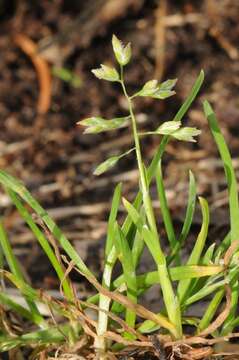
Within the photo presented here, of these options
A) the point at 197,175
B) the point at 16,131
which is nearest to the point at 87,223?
the point at 197,175

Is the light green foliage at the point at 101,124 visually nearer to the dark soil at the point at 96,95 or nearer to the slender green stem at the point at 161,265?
the slender green stem at the point at 161,265

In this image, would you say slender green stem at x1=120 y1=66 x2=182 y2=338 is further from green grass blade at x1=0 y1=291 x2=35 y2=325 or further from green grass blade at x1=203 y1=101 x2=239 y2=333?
green grass blade at x1=0 y1=291 x2=35 y2=325

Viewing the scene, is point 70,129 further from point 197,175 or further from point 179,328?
point 179,328

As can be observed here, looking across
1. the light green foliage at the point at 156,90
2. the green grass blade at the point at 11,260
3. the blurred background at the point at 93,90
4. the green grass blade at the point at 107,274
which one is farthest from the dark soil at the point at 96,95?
the light green foliage at the point at 156,90

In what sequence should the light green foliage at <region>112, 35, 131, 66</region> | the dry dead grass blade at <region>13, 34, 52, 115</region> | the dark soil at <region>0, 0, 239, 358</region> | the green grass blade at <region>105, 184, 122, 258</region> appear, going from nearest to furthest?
the light green foliage at <region>112, 35, 131, 66</region> → the green grass blade at <region>105, 184, 122, 258</region> → the dark soil at <region>0, 0, 239, 358</region> → the dry dead grass blade at <region>13, 34, 52, 115</region>

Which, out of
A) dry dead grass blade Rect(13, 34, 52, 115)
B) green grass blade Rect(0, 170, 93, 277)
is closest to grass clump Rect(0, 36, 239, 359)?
green grass blade Rect(0, 170, 93, 277)

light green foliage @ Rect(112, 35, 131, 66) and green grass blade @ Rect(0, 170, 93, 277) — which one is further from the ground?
light green foliage @ Rect(112, 35, 131, 66)

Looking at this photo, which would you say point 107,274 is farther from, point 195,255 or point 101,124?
point 101,124
